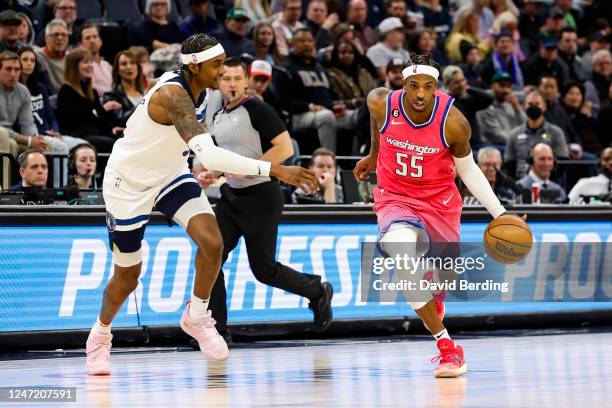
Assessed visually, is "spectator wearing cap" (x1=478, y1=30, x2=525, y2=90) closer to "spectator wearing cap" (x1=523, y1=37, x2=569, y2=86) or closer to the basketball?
"spectator wearing cap" (x1=523, y1=37, x2=569, y2=86)

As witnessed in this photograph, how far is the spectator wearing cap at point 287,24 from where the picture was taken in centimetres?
1847

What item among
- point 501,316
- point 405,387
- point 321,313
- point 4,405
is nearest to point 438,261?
point 321,313

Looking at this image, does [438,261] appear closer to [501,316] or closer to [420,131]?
[420,131]

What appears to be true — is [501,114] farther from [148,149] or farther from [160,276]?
[148,149]

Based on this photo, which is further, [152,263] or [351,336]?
[351,336]

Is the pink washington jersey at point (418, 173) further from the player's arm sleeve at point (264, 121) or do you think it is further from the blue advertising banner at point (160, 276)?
the blue advertising banner at point (160, 276)

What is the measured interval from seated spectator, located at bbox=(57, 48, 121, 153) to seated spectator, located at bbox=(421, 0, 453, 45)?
8.35m

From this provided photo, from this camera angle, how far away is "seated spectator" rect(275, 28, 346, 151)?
54.7ft

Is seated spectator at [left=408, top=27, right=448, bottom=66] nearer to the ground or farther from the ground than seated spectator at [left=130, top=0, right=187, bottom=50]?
nearer to the ground

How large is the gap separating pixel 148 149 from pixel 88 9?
912 centimetres

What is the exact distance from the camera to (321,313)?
11.4 metres

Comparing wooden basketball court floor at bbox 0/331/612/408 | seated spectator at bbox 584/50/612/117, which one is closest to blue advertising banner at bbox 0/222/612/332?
wooden basketball court floor at bbox 0/331/612/408

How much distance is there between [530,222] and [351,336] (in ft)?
7.68

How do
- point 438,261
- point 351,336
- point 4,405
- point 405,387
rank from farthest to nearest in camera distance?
point 351,336
point 438,261
point 405,387
point 4,405
